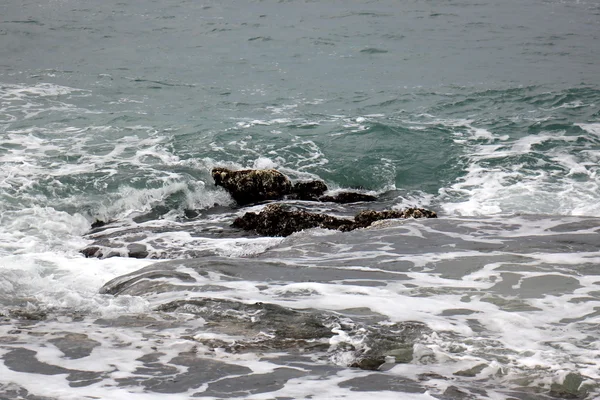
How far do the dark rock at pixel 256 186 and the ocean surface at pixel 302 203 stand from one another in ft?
0.82

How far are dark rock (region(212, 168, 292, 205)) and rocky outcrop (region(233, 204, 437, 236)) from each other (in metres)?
1.47

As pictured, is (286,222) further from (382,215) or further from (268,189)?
(268,189)

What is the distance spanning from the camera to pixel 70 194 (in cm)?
1280

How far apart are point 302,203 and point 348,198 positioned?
82 centimetres

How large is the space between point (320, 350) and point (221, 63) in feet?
55.4

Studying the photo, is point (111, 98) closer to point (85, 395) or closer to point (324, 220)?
point (324, 220)

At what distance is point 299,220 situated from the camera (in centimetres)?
1066

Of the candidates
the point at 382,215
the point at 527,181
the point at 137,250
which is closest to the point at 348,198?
the point at 382,215

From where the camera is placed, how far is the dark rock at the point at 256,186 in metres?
12.5

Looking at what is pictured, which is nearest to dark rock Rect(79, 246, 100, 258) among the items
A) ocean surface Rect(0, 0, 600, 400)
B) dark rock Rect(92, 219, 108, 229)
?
ocean surface Rect(0, 0, 600, 400)

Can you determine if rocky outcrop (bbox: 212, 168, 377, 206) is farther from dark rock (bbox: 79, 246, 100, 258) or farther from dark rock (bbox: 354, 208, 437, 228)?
dark rock (bbox: 79, 246, 100, 258)

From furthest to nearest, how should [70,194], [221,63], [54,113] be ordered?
[221,63] → [54,113] → [70,194]

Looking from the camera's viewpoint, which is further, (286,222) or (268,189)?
(268,189)

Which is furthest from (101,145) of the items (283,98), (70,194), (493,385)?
(493,385)
